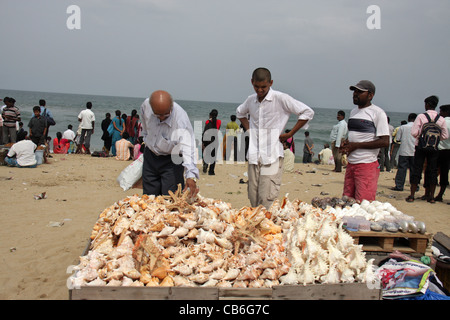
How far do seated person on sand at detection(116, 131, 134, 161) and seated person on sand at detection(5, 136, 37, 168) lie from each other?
2.84 m

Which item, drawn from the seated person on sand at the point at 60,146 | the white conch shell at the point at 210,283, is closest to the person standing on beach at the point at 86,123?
the seated person on sand at the point at 60,146

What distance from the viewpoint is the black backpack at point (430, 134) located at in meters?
6.46

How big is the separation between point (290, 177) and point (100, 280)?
8474mm

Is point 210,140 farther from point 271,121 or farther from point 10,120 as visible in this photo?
point 10,120

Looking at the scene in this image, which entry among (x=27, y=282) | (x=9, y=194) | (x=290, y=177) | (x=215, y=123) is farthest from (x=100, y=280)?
(x=290, y=177)

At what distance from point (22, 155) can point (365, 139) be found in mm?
8772

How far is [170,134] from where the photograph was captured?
391 cm

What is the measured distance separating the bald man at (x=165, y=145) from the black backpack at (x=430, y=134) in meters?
4.80

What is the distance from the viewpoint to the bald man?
362 cm

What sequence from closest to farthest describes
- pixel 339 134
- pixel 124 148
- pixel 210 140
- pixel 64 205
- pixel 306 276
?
pixel 306 276 → pixel 64 205 → pixel 210 140 → pixel 339 134 → pixel 124 148

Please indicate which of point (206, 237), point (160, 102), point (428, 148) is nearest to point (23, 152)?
point (160, 102)

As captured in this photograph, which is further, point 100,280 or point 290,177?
point 290,177
